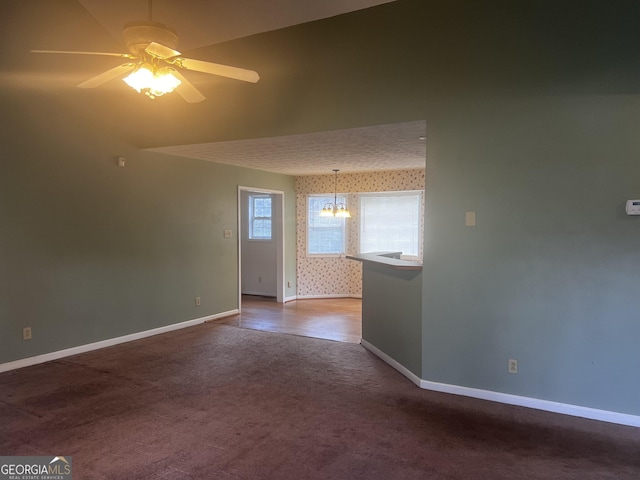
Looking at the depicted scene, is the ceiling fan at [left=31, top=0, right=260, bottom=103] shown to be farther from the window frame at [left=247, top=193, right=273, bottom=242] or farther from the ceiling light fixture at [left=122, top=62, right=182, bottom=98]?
the window frame at [left=247, top=193, right=273, bottom=242]

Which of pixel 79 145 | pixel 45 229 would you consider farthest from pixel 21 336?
pixel 79 145

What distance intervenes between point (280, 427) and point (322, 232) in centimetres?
538

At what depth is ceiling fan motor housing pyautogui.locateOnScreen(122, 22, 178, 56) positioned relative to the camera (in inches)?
85.7

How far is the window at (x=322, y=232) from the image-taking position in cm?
795

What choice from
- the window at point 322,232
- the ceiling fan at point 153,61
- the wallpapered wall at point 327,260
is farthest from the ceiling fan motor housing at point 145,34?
the window at point 322,232

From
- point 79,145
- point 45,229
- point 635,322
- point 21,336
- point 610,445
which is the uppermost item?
point 79,145

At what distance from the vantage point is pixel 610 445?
2.60 metres

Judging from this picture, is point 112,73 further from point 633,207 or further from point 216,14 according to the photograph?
point 633,207

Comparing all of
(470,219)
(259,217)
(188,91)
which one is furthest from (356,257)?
(259,217)

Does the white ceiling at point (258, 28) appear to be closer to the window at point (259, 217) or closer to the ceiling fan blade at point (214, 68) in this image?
the ceiling fan blade at point (214, 68)

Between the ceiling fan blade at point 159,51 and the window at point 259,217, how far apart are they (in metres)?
5.68

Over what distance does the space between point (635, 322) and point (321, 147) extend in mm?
3222

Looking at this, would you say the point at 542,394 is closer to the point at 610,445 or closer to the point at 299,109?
the point at 610,445

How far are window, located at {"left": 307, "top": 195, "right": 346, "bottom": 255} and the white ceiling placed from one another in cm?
292
